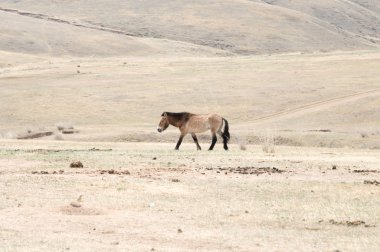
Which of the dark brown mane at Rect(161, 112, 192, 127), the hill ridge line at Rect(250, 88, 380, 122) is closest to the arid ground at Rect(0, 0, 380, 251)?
the hill ridge line at Rect(250, 88, 380, 122)

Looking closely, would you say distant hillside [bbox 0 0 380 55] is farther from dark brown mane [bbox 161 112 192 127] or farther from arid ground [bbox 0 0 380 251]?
dark brown mane [bbox 161 112 192 127]

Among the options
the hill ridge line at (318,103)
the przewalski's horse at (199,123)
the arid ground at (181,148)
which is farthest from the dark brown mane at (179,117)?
the hill ridge line at (318,103)

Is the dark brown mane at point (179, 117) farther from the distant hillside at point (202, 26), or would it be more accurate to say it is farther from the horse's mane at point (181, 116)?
the distant hillside at point (202, 26)

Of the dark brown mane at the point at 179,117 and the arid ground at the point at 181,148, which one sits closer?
the arid ground at the point at 181,148

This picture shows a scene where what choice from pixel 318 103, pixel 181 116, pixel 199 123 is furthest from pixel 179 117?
pixel 318 103

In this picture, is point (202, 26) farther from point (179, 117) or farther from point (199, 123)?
point (199, 123)

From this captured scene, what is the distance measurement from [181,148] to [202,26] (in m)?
95.5

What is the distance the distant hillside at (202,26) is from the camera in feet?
342

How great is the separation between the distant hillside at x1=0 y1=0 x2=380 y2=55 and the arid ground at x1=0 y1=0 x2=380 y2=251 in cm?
65

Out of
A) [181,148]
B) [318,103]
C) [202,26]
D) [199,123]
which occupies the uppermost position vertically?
[199,123]

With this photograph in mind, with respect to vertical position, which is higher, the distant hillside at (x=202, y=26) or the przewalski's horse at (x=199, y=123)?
the przewalski's horse at (x=199, y=123)

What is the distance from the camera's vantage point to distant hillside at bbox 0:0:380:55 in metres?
104

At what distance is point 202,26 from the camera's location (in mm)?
124125

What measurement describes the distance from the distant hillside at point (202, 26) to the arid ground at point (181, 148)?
25.7 inches
